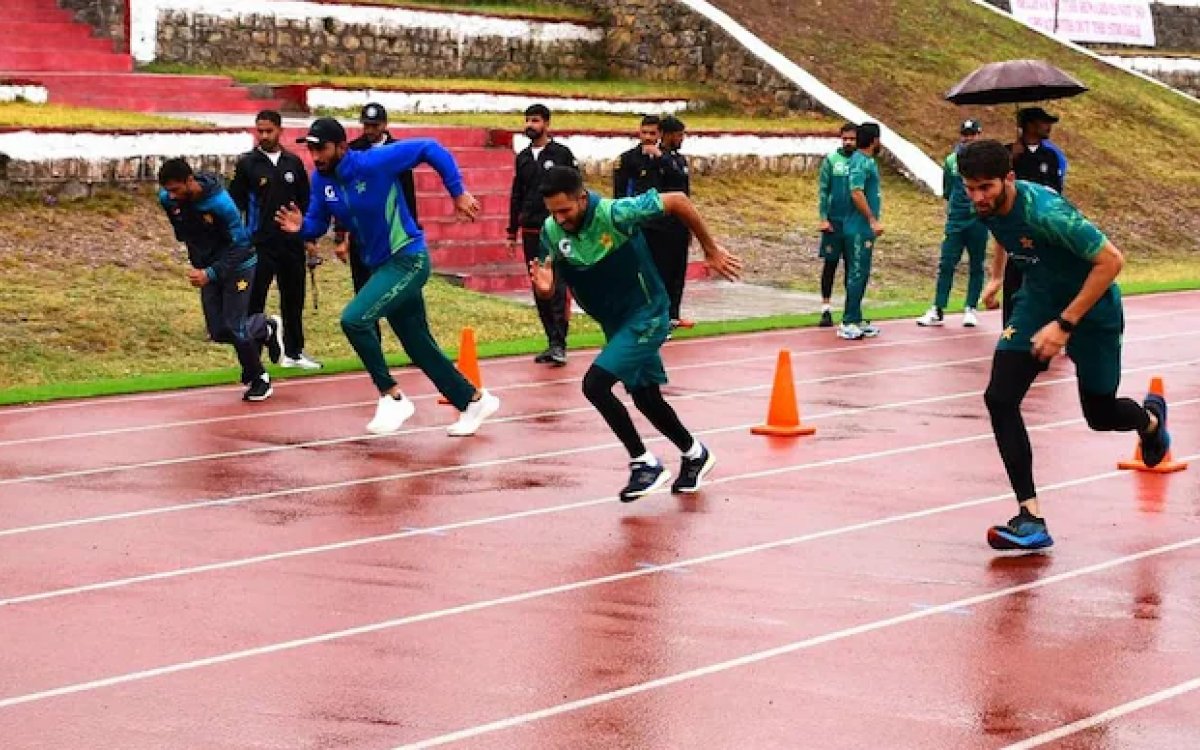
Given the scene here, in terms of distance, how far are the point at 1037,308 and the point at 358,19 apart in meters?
22.3

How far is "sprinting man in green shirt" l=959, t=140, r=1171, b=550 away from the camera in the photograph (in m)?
9.64

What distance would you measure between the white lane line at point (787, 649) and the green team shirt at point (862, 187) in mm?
9330

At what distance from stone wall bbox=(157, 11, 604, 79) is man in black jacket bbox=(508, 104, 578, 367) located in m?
12.1

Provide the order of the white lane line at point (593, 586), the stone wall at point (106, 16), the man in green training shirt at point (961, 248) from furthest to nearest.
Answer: the stone wall at point (106, 16)
the man in green training shirt at point (961, 248)
the white lane line at point (593, 586)

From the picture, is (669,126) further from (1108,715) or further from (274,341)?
(1108,715)

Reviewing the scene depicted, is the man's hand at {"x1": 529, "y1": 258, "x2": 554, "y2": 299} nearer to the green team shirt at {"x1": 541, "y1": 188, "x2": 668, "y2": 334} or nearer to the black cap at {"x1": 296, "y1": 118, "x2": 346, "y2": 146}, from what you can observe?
the green team shirt at {"x1": 541, "y1": 188, "x2": 668, "y2": 334}

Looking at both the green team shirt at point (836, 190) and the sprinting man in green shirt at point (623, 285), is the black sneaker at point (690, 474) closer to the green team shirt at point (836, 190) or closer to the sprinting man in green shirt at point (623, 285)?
the sprinting man in green shirt at point (623, 285)

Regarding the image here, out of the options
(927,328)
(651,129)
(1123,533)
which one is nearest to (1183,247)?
(927,328)

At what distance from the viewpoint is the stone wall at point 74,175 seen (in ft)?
68.2

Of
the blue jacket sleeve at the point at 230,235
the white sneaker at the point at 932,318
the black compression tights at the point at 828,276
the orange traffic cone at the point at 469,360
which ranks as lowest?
the white sneaker at the point at 932,318

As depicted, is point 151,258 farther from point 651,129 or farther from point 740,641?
point 740,641

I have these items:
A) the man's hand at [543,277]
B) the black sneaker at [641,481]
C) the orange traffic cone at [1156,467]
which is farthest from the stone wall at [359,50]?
the orange traffic cone at [1156,467]

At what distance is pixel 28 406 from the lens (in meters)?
15.1

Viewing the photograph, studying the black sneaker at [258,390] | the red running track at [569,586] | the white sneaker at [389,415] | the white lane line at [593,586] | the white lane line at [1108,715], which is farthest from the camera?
the black sneaker at [258,390]
